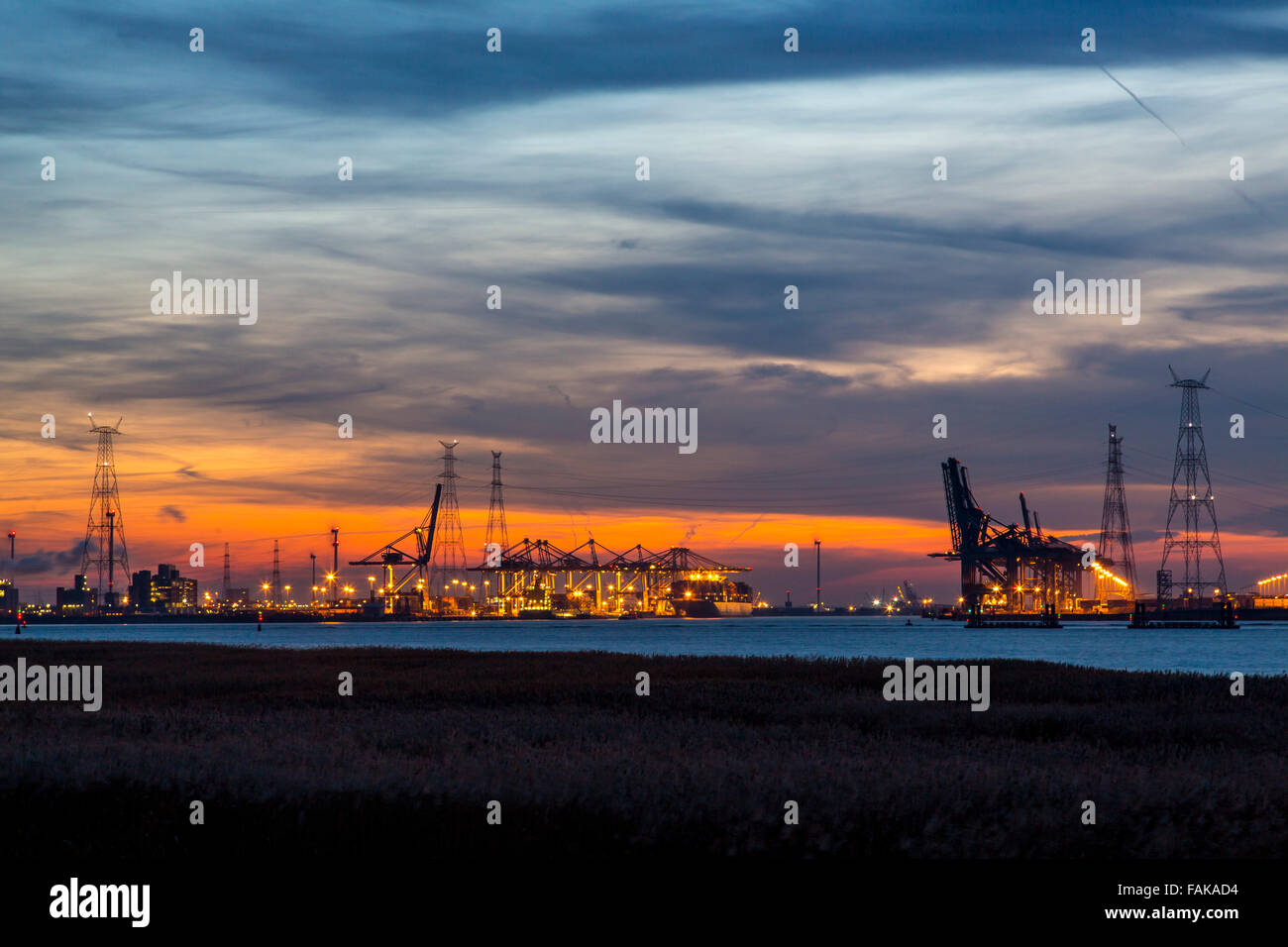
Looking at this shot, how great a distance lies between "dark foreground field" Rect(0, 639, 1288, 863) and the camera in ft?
47.5

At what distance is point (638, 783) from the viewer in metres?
16.3

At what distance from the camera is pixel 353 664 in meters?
57.7

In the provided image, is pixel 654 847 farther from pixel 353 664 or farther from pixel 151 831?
pixel 353 664

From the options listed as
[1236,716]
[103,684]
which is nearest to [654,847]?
[1236,716]

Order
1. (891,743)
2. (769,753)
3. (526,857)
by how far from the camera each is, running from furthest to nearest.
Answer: (891,743)
(769,753)
(526,857)

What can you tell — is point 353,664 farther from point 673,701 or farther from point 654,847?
point 654,847

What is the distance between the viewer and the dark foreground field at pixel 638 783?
1448cm

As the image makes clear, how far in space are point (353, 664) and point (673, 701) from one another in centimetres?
2639

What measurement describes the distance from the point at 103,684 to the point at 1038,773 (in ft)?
112
